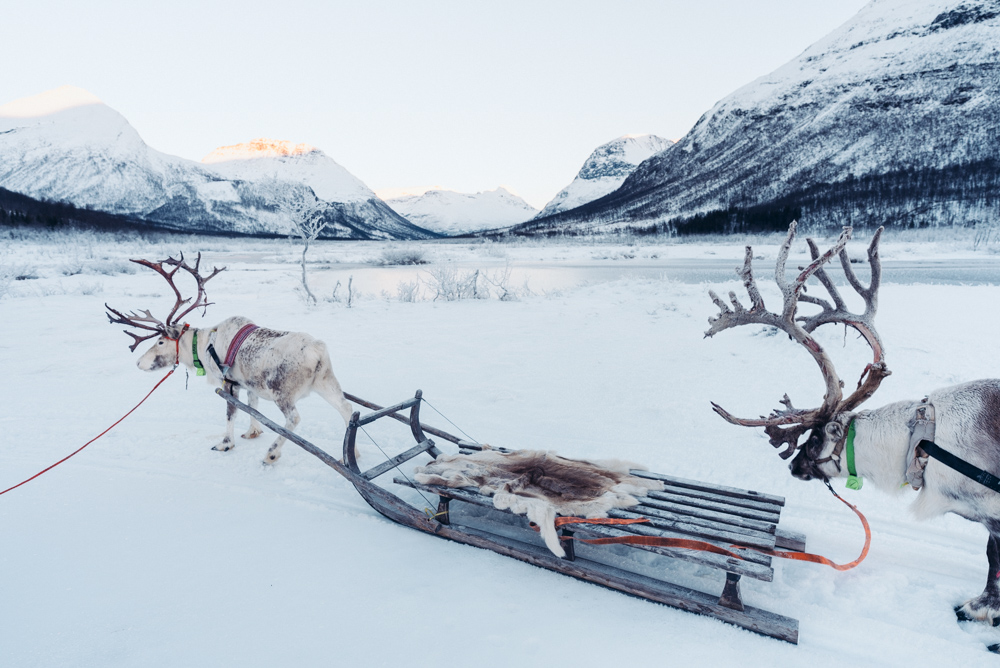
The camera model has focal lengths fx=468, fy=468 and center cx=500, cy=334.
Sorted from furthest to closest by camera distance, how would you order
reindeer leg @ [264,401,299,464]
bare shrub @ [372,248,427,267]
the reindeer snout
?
bare shrub @ [372,248,427,267] < reindeer leg @ [264,401,299,464] < the reindeer snout

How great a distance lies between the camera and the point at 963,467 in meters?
2.52

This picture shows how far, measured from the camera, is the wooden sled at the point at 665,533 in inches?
108

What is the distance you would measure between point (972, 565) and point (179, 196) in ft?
625

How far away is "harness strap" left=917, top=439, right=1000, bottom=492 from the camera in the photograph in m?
2.47

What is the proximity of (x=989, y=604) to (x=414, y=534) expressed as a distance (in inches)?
147

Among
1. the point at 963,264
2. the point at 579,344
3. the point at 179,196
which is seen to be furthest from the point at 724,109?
the point at 179,196

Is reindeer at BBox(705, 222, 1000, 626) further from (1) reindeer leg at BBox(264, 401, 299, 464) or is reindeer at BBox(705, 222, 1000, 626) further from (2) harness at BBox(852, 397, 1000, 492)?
A: (1) reindeer leg at BBox(264, 401, 299, 464)

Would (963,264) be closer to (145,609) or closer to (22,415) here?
(145,609)

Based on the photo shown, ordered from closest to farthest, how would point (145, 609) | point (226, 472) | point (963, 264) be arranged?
point (145, 609), point (226, 472), point (963, 264)

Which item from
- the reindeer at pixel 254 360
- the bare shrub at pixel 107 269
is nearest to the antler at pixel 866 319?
the reindeer at pixel 254 360

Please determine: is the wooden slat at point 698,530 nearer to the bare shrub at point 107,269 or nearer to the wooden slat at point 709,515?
the wooden slat at point 709,515

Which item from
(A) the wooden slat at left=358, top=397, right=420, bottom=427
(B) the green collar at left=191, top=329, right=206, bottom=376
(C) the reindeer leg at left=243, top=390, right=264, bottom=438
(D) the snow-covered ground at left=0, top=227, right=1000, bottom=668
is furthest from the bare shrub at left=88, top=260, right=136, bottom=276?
(A) the wooden slat at left=358, top=397, right=420, bottom=427

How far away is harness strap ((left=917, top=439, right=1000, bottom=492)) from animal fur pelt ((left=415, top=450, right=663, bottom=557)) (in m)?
1.67

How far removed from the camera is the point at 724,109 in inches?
5650
